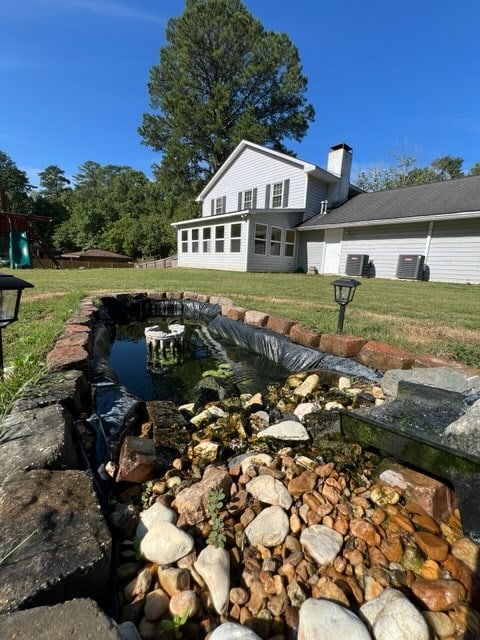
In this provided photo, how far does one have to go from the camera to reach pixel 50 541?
0.89 meters

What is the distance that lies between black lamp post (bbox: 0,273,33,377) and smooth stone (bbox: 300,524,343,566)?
5.87 feet

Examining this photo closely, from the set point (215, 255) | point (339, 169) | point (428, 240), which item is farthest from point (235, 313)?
point (339, 169)

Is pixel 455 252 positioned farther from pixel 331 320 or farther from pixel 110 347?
pixel 110 347

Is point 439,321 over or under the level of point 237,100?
under

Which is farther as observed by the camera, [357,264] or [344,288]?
[357,264]

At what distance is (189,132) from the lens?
18.6 m

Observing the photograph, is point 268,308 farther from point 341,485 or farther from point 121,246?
point 121,246

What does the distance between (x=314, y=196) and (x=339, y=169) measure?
162 cm

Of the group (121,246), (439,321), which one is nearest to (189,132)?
(121,246)

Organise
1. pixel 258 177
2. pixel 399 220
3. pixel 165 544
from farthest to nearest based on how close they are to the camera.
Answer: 1. pixel 258 177
2. pixel 399 220
3. pixel 165 544

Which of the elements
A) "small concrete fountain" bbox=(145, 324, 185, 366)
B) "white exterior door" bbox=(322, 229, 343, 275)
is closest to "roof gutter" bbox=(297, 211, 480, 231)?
"white exterior door" bbox=(322, 229, 343, 275)

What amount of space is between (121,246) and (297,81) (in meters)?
18.1

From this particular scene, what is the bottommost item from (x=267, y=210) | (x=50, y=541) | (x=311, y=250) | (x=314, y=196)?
(x=50, y=541)

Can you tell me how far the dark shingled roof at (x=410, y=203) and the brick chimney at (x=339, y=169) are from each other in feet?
2.04
